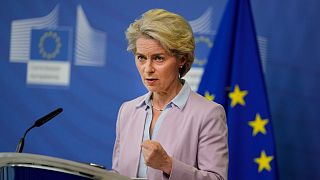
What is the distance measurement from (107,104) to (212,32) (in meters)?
0.80

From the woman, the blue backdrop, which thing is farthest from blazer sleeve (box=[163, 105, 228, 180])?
the blue backdrop

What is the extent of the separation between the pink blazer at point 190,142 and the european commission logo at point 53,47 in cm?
163

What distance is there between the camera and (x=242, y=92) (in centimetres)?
298

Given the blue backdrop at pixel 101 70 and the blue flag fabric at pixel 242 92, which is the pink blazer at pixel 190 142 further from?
the blue backdrop at pixel 101 70

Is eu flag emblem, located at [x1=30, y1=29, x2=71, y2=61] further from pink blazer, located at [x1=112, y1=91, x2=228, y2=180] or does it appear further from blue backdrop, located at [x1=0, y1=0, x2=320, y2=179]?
pink blazer, located at [x1=112, y1=91, x2=228, y2=180]

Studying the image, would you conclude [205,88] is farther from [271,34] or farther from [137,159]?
[137,159]

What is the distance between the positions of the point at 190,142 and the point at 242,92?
119 cm

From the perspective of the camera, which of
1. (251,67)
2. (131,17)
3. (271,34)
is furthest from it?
(131,17)

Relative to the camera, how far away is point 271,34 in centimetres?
320

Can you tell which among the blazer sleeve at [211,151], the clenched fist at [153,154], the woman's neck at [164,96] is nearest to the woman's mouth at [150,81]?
the woman's neck at [164,96]

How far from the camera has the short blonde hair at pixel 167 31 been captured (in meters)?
1.83

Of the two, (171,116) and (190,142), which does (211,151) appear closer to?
(190,142)

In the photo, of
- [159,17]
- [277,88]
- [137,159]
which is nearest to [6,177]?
[137,159]

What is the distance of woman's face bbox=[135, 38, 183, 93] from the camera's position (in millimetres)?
1852
